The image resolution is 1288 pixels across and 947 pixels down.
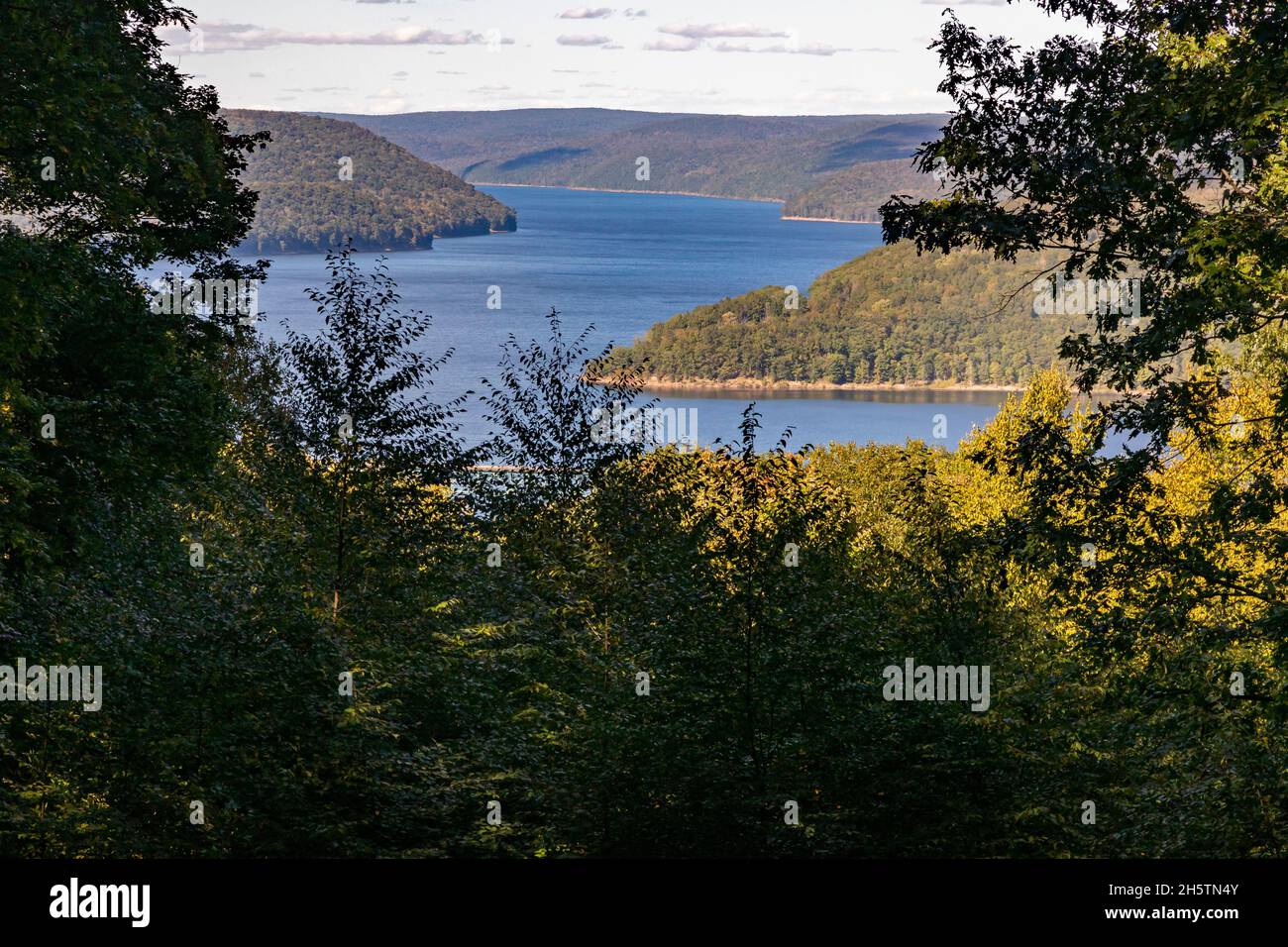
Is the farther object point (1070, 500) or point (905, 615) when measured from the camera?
point (905, 615)

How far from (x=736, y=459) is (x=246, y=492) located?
9.39 meters

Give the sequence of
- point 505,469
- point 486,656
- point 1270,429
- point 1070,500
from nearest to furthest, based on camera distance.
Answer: point 1070,500, point 1270,429, point 486,656, point 505,469

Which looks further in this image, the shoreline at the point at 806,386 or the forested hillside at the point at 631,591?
the shoreline at the point at 806,386

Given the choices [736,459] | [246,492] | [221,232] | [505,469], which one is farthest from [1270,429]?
[246,492]

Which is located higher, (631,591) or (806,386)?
(631,591)

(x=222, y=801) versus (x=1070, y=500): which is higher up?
(x=1070, y=500)

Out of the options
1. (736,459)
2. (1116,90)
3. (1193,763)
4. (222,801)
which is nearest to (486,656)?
(222,801)

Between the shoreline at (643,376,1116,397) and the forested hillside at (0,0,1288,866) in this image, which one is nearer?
the forested hillside at (0,0,1288,866)

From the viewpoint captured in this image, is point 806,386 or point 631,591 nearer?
point 631,591

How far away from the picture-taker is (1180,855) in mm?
13719

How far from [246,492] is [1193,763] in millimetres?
16462
